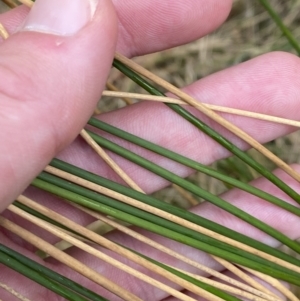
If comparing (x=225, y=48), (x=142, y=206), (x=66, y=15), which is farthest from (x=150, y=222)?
(x=225, y=48)

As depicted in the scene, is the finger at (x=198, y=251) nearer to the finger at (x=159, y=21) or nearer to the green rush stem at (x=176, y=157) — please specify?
the green rush stem at (x=176, y=157)

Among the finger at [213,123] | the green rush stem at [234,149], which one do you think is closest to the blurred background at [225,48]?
the finger at [213,123]

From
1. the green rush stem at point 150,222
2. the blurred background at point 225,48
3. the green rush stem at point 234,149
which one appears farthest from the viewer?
the blurred background at point 225,48

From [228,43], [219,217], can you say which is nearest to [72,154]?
[219,217]

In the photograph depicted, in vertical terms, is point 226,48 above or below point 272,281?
above

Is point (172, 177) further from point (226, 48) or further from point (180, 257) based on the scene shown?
point (226, 48)

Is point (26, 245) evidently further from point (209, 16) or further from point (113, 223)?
point (209, 16)

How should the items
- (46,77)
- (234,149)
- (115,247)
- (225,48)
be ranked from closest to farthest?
1. (46,77)
2. (115,247)
3. (234,149)
4. (225,48)

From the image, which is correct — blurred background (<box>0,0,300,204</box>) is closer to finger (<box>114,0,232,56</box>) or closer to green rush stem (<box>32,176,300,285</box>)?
finger (<box>114,0,232,56</box>)
